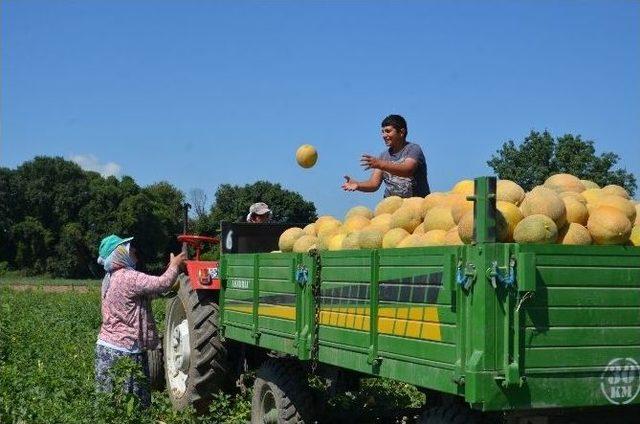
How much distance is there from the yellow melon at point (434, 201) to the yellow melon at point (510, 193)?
664mm

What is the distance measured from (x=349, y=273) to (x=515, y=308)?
5.27 ft

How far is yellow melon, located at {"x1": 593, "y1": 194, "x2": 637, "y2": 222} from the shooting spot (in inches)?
203

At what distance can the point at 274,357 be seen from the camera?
7.36 meters

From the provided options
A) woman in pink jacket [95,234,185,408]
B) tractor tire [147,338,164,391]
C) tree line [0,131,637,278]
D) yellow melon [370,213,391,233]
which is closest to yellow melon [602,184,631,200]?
yellow melon [370,213,391,233]

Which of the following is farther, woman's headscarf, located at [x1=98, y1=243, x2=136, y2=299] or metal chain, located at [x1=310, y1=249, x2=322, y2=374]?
woman's headscarf, located at [x1=98, y1=243, x2=136, y2=299]

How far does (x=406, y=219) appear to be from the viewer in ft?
19.7

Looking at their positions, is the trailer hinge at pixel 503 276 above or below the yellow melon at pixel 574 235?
below

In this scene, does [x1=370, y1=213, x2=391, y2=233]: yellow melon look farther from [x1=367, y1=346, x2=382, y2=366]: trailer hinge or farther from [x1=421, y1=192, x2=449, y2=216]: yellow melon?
[x1=367, y1=346, x2=382, y2=366]: trailer hinge

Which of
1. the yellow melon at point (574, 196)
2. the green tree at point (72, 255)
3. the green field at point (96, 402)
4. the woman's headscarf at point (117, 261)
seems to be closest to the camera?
the yellow melon at point (574, 196)

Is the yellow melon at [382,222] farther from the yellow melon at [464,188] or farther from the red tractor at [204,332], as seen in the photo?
the red tractor at [204,332]

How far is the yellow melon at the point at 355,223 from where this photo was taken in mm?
6609

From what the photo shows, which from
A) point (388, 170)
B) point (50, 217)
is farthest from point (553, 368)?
point (50, 217)

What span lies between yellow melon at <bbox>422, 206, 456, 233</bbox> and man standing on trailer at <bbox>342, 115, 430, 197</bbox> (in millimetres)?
1699

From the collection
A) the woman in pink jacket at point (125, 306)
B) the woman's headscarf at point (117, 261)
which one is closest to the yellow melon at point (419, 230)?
the woman in pink jacket at point (125, 306)
